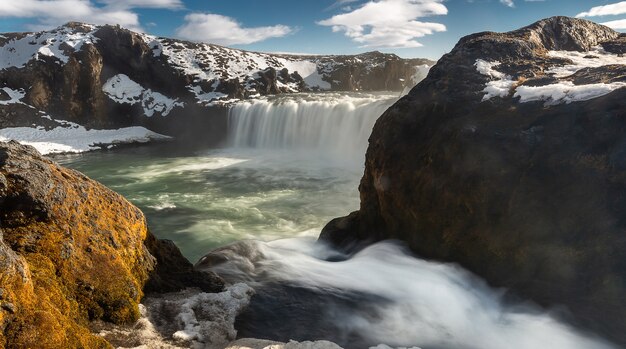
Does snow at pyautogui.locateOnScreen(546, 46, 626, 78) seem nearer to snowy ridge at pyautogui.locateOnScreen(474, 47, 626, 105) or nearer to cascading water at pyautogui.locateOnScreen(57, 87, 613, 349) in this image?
snowy ridge at pyautogui.locateOnScreen(474, 47, 626, 105)

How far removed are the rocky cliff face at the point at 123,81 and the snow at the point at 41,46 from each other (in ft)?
0.36

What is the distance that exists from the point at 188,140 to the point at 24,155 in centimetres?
4223

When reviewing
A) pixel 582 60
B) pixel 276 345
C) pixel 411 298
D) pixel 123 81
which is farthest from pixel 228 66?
pixel 276 345

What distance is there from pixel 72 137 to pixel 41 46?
51.1 feet

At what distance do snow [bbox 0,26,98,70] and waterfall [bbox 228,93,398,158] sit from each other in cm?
2241

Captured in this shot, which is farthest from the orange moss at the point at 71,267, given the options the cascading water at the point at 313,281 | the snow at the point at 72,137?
the snow at the point at 72,137

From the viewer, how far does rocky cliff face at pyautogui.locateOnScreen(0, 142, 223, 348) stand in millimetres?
3439

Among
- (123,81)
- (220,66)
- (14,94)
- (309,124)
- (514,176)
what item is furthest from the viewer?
(220,66)

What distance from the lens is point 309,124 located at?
1496 inches

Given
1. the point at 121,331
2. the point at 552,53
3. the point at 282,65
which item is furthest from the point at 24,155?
the point at 282,65

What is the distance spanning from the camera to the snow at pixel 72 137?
38.2 metres

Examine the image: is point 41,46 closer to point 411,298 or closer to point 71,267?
point 71,267

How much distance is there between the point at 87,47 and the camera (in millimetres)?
47719

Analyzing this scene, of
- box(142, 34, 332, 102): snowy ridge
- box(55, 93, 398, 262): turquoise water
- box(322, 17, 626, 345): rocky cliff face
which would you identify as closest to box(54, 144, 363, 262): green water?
box(55, 93, 398, 262): turquoise water
